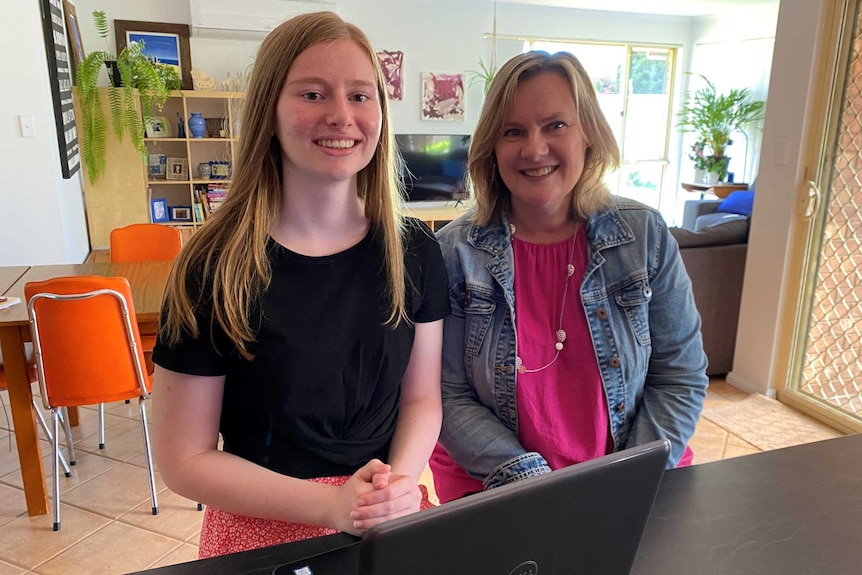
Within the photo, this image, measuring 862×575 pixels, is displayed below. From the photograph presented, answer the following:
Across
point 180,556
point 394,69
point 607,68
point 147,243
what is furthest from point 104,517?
point 607,68

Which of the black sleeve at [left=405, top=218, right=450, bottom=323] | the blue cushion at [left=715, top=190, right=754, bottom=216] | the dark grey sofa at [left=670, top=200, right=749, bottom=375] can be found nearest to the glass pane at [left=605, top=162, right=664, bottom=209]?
the blue cushion at [left=715, top=190, right=754, bottom=216]

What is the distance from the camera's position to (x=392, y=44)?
6.38 metres

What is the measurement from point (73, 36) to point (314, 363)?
5245mm

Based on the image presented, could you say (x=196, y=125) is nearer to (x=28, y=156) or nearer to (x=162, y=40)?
(x=162, y=40)

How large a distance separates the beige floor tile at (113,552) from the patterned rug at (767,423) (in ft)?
8.11

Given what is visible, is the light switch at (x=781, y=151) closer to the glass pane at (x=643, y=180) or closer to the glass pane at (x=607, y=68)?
the glass pane at (x=607, y=68)

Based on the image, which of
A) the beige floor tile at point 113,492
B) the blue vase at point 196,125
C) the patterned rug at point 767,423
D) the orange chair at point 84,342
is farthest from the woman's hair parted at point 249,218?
the blue vase at point 196,125

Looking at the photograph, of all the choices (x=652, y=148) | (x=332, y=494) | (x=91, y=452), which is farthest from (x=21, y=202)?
(x=652, y=148)

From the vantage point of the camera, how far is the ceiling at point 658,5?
6.37m

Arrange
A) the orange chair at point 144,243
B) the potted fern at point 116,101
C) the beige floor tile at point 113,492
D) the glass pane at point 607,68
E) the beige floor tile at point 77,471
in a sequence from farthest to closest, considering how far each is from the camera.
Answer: the glass pane at point 607,68 < the potted fern at point 116,101 < the orange chair at point 144,243 < the beige floor tile at point 77,471 < the beige floor tile at point 113,492

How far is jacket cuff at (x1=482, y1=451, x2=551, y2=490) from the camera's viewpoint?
115 cm

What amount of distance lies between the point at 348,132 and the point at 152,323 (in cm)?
183

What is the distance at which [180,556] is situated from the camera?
83.4 inches

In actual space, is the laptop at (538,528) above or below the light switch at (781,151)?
below
